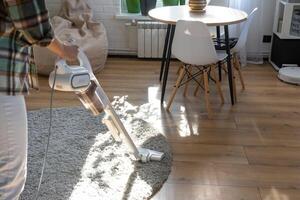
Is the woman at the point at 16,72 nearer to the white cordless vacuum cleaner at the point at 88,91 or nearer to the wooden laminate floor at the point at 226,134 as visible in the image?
the white cordless vacuum cleaner at the point at 88,91

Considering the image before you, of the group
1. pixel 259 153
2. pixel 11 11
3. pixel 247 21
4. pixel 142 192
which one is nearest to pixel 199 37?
pixel 247 21

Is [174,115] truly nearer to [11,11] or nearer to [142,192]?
[142,192]

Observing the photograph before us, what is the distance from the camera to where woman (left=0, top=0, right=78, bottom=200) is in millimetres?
957

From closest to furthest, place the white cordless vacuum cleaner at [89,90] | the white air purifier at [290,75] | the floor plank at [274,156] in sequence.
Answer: the white cordless vacuum cleaner at [89,90] < the floor plank at [274,156] < the white air purifier at [290,75]

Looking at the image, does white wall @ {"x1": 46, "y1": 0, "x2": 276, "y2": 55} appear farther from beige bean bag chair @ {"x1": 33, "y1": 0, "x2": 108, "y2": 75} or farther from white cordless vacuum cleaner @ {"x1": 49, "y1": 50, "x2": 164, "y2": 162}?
white cordless vacuum cleaner @ {"x1": 49, "y1": 50, "x2": 164, "y2": 162}

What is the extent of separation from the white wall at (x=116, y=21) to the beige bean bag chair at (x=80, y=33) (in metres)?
0.20

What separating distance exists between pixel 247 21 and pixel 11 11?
92.5 inches

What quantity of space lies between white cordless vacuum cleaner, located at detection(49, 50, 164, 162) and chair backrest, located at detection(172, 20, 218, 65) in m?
0.81

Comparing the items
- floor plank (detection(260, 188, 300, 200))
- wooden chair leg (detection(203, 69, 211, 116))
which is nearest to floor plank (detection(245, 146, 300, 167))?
floor plank (detection(260, 188, 300, 200))

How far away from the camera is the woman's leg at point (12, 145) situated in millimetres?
1036

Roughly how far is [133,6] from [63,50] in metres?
2.90

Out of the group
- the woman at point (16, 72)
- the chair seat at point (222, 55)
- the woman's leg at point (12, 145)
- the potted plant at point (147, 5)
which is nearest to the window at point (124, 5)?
the potted plant at point (147, 5)

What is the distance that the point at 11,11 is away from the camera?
931 millimetres

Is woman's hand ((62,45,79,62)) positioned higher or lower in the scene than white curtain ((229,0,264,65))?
higher
